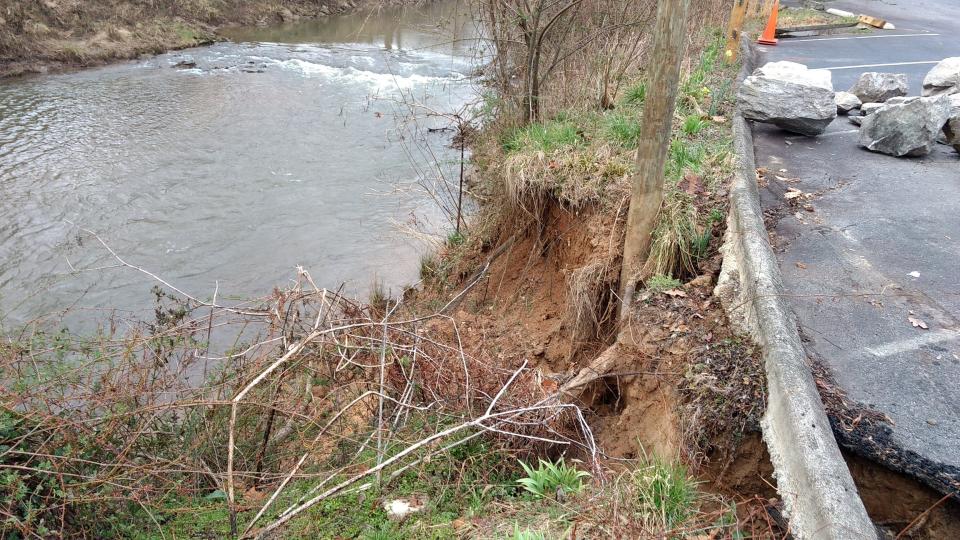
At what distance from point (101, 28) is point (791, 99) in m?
18.7

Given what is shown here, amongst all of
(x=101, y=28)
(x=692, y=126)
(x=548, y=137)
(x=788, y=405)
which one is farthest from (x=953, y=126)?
(x=101, y=28)

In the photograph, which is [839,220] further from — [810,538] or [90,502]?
[90,502]

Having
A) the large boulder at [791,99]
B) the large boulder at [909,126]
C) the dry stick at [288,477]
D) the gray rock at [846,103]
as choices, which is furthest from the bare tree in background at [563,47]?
the dry stick at [288,477]

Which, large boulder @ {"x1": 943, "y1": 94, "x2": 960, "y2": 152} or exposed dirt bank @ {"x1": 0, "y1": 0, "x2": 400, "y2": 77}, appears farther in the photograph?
exposed dirt bank @ {"x1": 0, "y1": 0, "x2": 400, "y2": 77}

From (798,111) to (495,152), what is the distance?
12.3 ft

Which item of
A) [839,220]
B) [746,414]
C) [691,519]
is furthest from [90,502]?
[839,220]

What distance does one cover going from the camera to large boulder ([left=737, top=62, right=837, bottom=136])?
7609mm

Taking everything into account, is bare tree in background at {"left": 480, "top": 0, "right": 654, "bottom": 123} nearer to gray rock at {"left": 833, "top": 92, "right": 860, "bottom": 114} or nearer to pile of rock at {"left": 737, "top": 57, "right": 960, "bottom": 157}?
pile of rock at {"left": 737, "top": 57, "right": 960, "bottom": 157}

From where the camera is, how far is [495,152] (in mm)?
8891

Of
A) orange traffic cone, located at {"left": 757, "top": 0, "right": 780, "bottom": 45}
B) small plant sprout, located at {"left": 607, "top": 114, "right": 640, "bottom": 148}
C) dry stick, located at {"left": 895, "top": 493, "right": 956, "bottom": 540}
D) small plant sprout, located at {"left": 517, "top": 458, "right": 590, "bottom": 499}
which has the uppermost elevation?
orange traffic cone, located at {"left": 757, "top": 0, "right": 780, "bottom": 45}

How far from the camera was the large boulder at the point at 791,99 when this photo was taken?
761cm

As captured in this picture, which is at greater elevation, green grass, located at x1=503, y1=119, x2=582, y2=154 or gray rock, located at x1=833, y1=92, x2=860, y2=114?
gray rock, located at x1=833, y1=92, x2=860, y2=114

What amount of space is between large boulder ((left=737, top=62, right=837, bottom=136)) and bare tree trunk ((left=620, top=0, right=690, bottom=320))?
12.1 feet

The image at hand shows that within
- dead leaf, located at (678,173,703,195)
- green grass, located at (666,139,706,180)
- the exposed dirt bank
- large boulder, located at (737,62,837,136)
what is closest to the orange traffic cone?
large boulder, located at (737,62,837,136)
